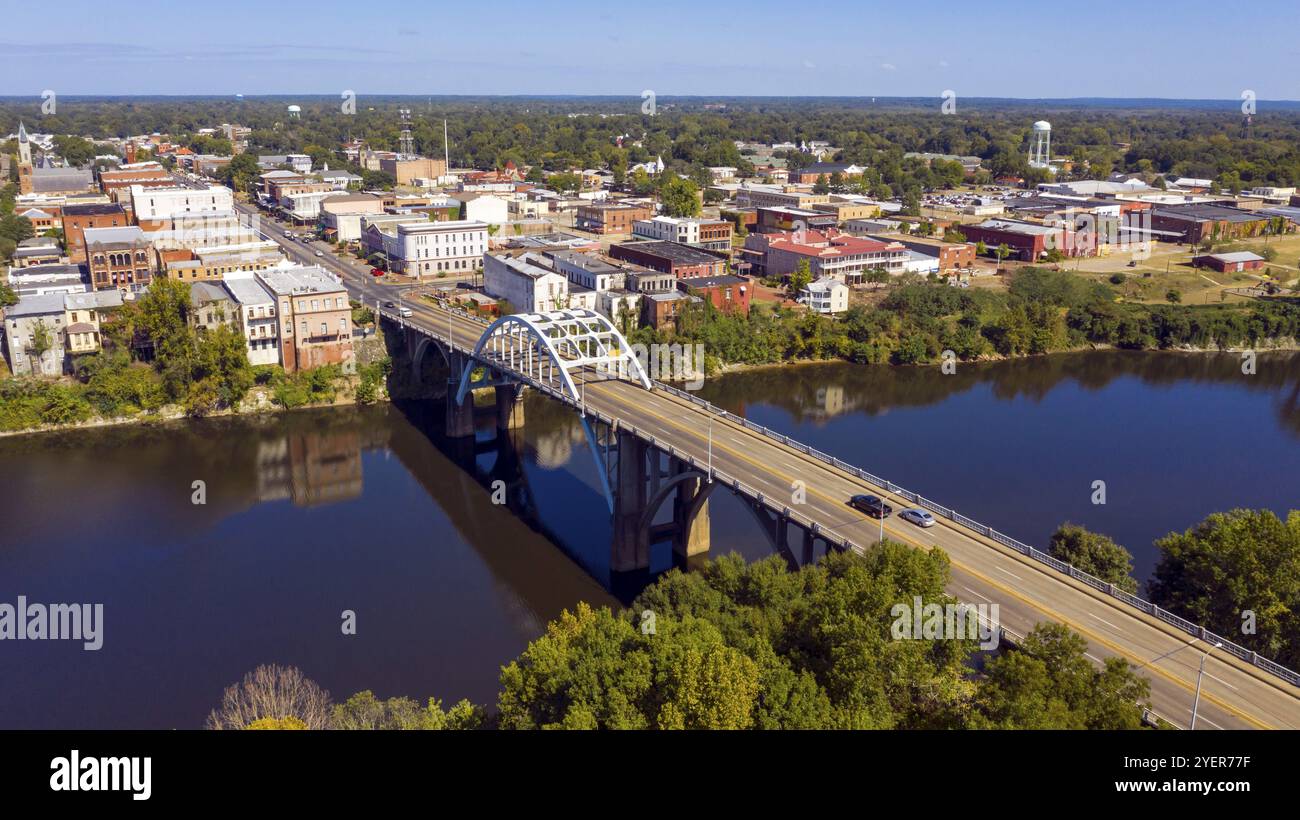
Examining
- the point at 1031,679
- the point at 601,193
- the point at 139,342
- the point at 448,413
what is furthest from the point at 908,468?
the point at 601,193

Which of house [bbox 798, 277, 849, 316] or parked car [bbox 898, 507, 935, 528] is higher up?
house [bbox 798, 277, 849, 316]

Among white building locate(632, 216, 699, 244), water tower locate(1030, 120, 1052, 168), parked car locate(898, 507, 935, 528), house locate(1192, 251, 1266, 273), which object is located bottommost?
parked car locate(898, 507, 935, 528)

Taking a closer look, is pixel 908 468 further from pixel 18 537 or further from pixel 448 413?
pixel 18 537

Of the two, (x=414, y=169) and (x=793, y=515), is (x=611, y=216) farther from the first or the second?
(x=793, y=515)

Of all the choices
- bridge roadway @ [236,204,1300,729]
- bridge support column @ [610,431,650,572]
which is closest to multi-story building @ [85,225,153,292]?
bridge roadway @ [236,204,1300,729]

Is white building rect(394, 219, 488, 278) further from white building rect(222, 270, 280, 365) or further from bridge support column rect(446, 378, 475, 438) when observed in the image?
bridge support column rect(446, 378, 475, 438)
